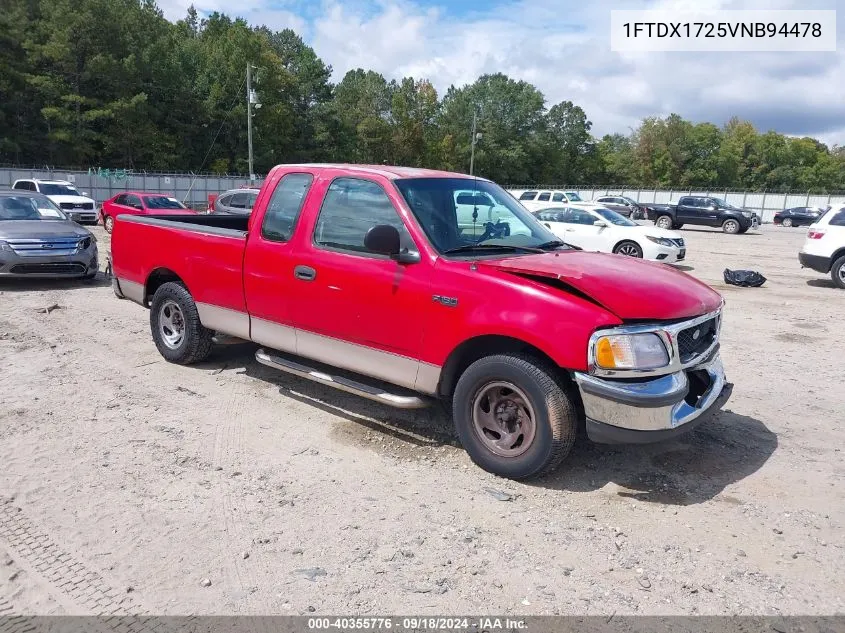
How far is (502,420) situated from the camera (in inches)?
167

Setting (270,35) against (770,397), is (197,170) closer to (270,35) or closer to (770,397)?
(270,35)

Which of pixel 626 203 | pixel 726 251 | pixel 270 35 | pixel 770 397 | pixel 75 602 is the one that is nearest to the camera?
pixel 75 602

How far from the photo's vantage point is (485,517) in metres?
3.78

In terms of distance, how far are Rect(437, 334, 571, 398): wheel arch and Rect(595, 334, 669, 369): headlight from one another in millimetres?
298

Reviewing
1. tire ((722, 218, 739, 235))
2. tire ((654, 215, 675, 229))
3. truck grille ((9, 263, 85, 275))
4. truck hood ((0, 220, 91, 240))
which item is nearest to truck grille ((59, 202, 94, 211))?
truck hood ((0, 220, 91, 240))

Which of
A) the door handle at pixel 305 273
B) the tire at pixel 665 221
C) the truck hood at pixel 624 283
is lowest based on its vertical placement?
the tire at pixel 665 221

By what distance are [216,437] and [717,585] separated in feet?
11.4

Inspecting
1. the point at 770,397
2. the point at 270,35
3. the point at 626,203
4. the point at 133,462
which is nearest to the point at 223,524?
the point at 133,462

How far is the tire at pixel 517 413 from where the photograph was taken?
153 inches


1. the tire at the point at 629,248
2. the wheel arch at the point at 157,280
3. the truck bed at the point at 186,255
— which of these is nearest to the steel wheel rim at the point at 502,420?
the truck bed at the point at 186,255

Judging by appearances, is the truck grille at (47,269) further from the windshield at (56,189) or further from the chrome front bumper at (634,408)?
the windshield at (56,189)

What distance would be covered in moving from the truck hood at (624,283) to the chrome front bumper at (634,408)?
1.31 ft

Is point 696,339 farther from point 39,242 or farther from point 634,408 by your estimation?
point 39,242

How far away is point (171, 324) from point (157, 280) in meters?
0.57
